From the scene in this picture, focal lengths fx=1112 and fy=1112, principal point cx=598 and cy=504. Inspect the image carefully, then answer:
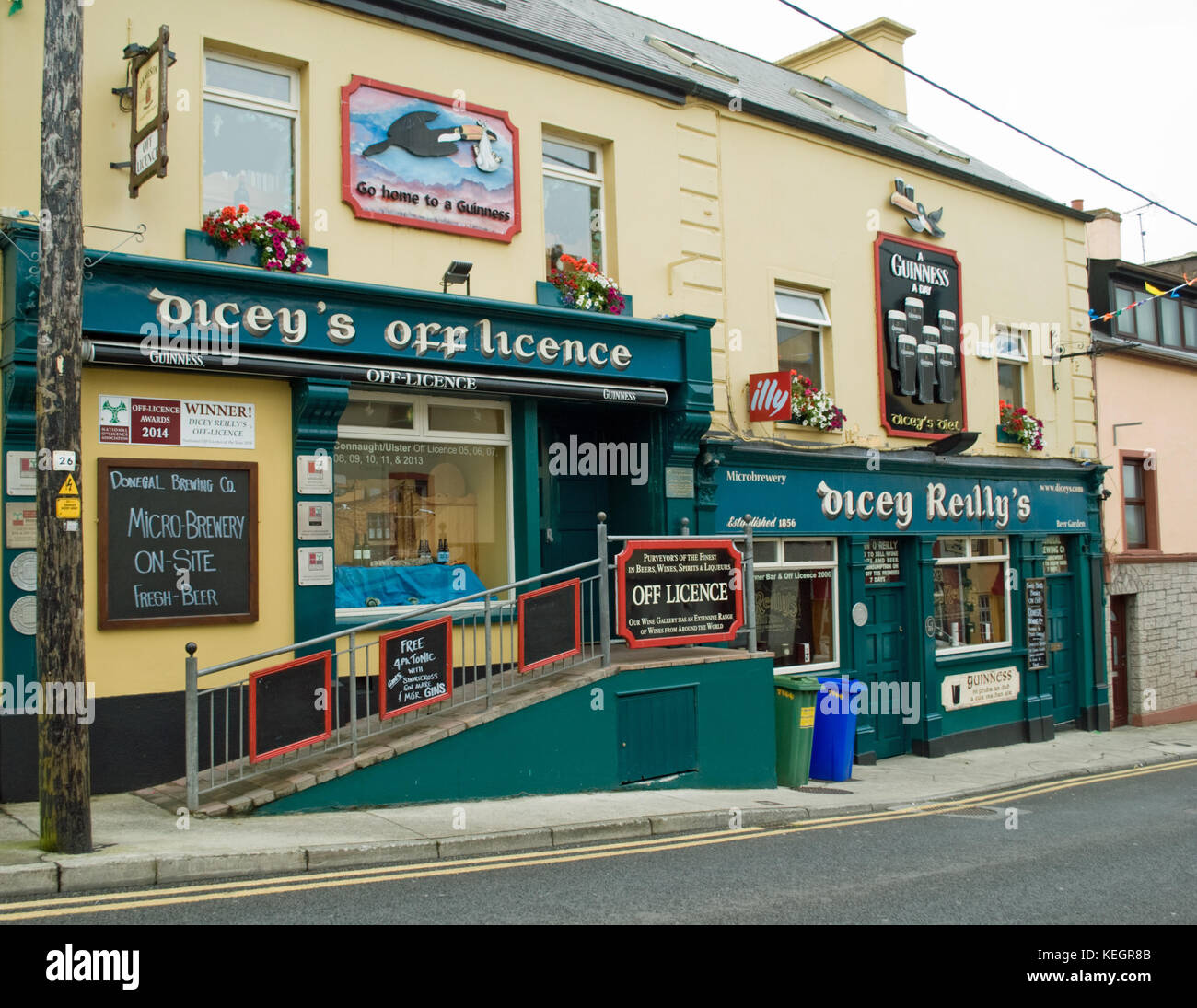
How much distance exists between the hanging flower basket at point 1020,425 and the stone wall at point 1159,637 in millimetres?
3137

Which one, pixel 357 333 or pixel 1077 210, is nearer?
pixel 357 333

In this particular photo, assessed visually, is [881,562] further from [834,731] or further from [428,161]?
[428,161]

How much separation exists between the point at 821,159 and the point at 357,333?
8.09 m

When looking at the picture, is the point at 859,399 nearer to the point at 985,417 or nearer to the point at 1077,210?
the point at 985,417

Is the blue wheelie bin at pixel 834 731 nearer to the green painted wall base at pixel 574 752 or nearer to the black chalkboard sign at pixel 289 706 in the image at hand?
the green painted wall base at pixel 574 752

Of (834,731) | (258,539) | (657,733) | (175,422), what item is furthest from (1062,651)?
(175,422)

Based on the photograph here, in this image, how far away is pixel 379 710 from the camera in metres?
9.32

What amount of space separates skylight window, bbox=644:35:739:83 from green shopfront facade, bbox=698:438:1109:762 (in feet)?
17.6

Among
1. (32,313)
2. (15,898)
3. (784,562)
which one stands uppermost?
(32,313)

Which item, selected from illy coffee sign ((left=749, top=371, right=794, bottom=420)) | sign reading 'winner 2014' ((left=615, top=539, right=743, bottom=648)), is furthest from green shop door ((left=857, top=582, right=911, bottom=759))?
sign reading 'winner 2014' ((left=615, top=539, right=743, bottom=648))

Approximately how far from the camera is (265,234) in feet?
33.2

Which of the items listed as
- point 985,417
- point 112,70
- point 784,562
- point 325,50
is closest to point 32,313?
point 112,70

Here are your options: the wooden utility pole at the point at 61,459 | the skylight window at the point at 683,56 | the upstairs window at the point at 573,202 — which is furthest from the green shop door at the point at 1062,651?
the wooden utility pole at the point at 61,459

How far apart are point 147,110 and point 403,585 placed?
195 inches
